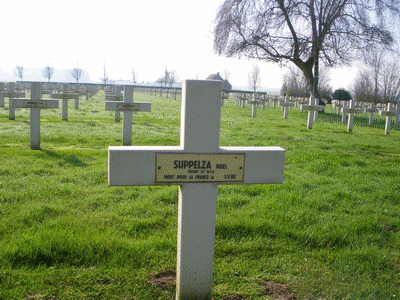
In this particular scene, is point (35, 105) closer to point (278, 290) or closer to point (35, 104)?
point (35, 104)

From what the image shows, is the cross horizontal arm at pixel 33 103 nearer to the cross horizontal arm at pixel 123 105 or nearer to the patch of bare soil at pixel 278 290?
the cross horizontal arm at pixel 123 105

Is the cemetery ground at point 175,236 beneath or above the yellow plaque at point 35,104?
beneath

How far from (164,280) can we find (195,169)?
104 cm

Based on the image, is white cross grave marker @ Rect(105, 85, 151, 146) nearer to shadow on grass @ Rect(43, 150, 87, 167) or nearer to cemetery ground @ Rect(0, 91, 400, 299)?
shadow on grass @ Rect(43, 150, 87, 167)

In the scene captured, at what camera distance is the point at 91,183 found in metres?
5.43

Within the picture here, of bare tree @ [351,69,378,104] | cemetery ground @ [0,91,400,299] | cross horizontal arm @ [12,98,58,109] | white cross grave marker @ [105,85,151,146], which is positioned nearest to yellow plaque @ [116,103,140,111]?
white cross grave marker @ [105,85,151,146]

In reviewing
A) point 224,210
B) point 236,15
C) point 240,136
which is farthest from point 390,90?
point 224,210

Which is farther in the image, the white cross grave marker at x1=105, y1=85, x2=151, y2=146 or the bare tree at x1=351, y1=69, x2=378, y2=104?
the bare tree at x1=351, y1=69, x2=378, y2=104

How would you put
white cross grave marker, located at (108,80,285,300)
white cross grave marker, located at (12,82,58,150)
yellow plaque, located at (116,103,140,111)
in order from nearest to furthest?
white cross grave marker, located at (108,80,285,300), white cross grave marker, located at (12,82,58,150), yellow plaque, located at (116,103,140,111)

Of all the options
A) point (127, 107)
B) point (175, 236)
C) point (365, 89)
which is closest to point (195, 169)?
point (175, 236)

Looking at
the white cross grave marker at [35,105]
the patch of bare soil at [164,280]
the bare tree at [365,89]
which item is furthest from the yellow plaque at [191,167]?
the bare tree at [365,89]

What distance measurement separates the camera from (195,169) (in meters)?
2.38

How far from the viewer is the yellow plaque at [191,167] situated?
2357 millimetres

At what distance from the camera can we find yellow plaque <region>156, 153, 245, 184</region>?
2357mm
